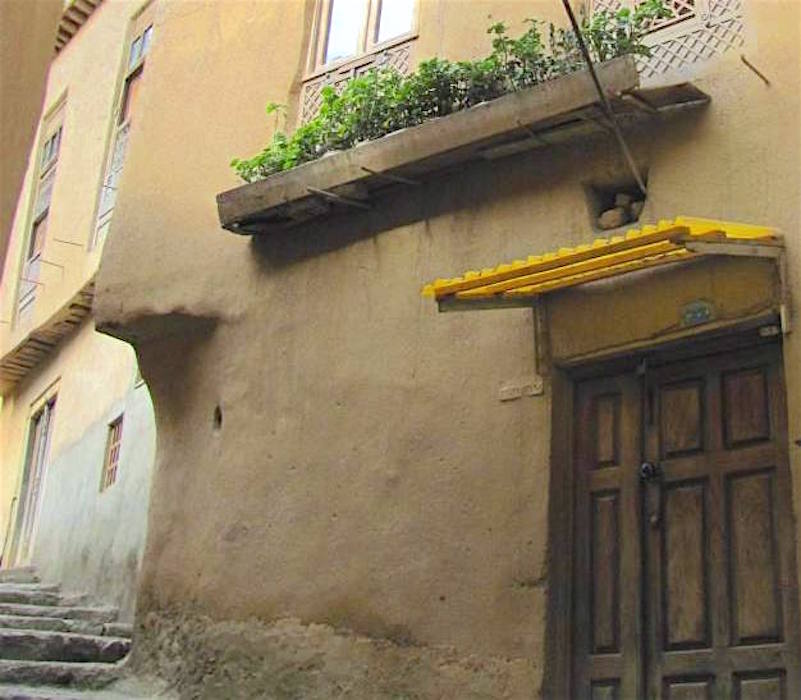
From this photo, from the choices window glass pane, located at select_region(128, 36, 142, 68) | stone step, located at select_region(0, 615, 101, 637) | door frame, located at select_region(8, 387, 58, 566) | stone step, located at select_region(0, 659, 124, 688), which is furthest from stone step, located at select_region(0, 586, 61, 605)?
window glass pane, located at select_region(128, 36, 142, 68)

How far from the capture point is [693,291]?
20.3 ft

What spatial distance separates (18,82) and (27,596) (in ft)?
21.8

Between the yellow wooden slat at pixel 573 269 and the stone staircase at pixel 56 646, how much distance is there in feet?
11.6

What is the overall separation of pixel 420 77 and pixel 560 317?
6.25 feet

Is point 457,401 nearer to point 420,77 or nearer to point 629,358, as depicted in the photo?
point 629,358

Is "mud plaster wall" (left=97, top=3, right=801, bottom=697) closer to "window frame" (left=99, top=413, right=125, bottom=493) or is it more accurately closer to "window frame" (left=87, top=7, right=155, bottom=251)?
"window frame" (left=99, top=413, right=125, bottom=493)

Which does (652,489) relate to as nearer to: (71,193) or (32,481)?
(71,193)

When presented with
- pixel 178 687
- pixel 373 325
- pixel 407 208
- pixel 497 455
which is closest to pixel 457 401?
pixel 497 455

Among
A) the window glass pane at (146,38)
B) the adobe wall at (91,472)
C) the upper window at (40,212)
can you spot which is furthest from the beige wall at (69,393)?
the window glass pane at (146,38)

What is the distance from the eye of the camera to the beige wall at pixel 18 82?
16.5 ft

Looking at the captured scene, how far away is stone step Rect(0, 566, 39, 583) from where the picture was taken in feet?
43.2

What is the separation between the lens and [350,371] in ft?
25.2

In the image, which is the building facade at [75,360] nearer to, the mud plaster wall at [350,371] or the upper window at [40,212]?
the upper window at [40,212]

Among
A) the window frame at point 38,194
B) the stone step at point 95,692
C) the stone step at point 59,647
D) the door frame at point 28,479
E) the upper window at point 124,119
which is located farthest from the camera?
the window frame at point 38,194
